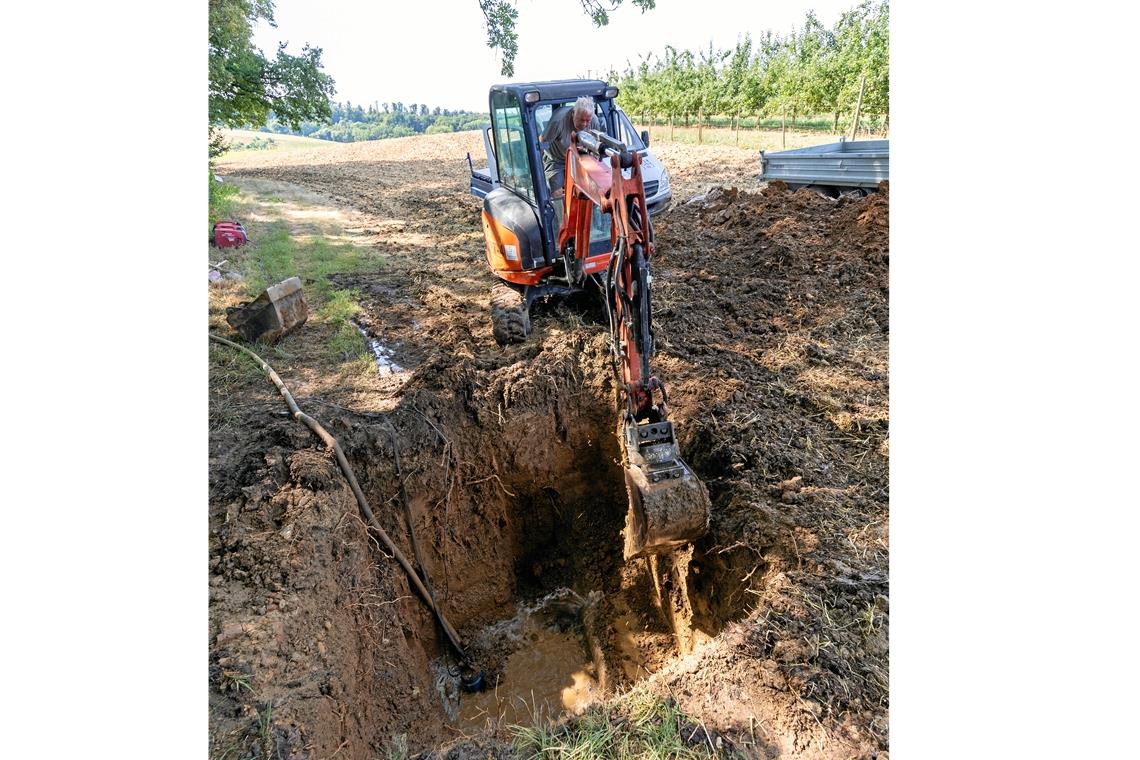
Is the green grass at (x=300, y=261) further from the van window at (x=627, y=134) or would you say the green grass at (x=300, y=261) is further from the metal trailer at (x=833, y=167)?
the metal trailer at (x=833, y=167)

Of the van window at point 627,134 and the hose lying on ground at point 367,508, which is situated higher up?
the van window at point 627,134

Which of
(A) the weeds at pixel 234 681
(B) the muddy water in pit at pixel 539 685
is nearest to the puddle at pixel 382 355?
(B) the muddy water in pit at pixel 539 685

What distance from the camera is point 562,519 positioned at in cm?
585

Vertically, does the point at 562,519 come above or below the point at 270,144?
below

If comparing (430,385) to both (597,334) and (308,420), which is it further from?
(597,334)

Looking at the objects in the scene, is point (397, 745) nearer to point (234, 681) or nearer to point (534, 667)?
point (234, 681)

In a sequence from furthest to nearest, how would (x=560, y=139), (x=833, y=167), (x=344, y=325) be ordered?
(x=833, y=167) < (x=344, y=325) < (x=560, y=139)

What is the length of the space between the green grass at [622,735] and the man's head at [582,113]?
3721 millimetres

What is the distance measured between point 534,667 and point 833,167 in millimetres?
8865

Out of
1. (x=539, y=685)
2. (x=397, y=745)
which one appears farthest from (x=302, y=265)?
(x=397, y=745)

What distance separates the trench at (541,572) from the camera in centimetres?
486

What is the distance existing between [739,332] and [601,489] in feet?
7.24

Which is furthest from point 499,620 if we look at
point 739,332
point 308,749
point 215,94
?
point 215,94

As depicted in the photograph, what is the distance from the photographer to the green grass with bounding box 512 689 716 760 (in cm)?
288
